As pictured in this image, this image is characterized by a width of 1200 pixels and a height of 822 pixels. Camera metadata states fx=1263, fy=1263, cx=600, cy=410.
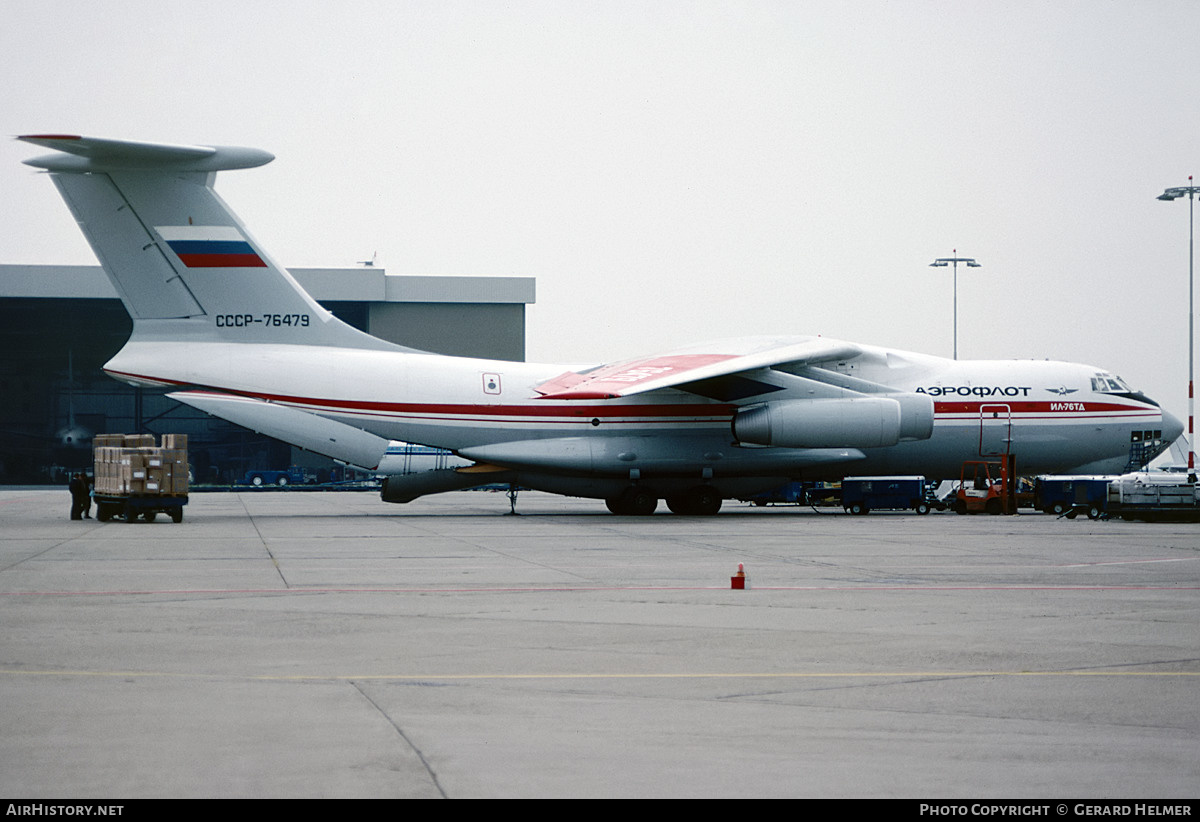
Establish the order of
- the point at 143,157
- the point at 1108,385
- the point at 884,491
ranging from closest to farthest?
the point at 143,157 → the point at 1108,385 → the point at 884,491

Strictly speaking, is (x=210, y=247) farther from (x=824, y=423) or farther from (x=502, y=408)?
(x=824, y=423)

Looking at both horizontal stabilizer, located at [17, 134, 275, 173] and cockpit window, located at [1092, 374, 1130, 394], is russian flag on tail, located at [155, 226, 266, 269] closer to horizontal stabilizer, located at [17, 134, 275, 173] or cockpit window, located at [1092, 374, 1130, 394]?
horizontal stabilizer, located at [17, 134, 275, 173]

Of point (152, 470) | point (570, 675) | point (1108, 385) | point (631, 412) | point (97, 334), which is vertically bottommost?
point (570, 675)

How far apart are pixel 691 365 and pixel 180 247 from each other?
1199 centimetres

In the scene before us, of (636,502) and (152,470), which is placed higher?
(152,470)

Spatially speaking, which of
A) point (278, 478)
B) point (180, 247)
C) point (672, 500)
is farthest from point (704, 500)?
point (278, 478)

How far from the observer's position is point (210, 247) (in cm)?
2905

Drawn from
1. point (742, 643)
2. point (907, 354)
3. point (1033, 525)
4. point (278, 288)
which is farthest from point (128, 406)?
point (742, 643)

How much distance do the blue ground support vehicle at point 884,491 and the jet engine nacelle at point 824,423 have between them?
15.4 feet

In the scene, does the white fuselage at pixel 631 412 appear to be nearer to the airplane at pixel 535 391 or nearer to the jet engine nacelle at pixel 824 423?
the airplane at pixel 535 391

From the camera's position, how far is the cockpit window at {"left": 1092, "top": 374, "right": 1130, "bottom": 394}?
3247cm

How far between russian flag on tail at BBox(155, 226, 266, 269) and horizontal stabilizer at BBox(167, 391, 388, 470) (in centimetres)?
303

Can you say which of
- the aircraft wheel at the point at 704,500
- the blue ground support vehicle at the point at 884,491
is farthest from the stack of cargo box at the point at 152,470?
the blue ground support vehicle at the point at 884,491
